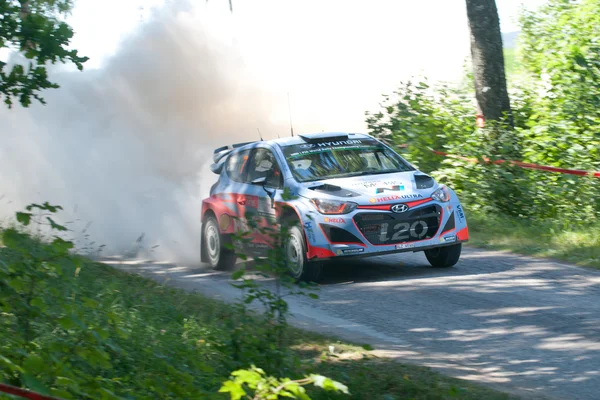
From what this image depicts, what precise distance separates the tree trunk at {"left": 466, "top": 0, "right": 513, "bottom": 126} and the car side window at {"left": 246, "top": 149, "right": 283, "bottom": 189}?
5264mm

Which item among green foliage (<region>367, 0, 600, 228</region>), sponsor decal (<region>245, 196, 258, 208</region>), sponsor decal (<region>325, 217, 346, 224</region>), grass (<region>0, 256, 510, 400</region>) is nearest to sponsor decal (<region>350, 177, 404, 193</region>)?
sponsor decal (<region>325, 217, 346, 224</region>)

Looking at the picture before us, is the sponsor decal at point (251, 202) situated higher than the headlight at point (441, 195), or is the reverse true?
the sponsor decal at point (251, 202)

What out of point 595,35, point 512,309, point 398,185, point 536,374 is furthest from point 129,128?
point 536,374

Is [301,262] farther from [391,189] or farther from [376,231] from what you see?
[391,189]

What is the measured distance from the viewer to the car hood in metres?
10.9

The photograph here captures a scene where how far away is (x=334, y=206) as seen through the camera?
10805mm

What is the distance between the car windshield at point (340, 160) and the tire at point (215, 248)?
5.24ft

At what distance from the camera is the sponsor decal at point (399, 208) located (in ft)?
35.5

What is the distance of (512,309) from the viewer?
9172 mm

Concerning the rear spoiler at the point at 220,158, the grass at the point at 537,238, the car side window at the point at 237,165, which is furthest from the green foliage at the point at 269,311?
the rear spoiler at the point at 220,158

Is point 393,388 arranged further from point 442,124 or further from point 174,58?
point 174,58

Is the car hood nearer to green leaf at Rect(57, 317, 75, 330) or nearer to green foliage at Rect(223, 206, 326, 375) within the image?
green foliage at Rect(223, 206, 326, 375)

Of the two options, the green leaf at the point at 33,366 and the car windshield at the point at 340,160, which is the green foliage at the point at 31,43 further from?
the car windshield at the point at 340,160

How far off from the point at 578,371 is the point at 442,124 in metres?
10.4
